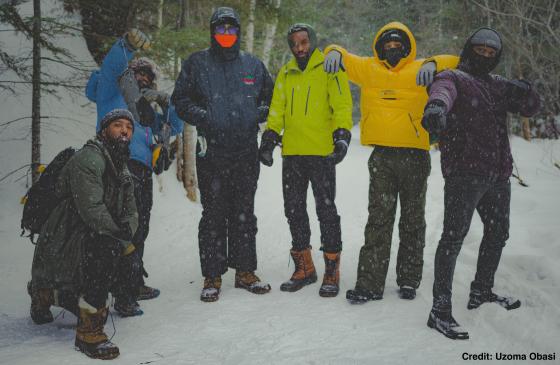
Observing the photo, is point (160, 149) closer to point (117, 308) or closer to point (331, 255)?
point (117, 308)

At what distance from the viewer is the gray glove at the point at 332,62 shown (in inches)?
156

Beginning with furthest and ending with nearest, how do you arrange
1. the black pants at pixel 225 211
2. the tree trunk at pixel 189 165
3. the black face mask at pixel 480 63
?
1. the tree trunk at pixel 189 165
2. the black pants at pixel 225 211
3. the black face mask at pixel 480 63

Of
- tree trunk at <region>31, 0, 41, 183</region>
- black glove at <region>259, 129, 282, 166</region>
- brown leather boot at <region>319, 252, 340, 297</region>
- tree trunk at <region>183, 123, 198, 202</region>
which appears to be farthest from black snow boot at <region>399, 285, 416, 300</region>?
tree trunk at <region>183, 123, 198, 202</region>

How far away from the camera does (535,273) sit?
13.2 feet

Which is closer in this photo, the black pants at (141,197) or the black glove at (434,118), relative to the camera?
the black glove at (434,118)

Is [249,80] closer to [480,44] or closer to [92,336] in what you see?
[480,44]

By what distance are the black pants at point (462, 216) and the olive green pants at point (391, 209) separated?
0.55 meters

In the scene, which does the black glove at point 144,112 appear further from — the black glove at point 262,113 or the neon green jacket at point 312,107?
the neon green jacket at point 312,107

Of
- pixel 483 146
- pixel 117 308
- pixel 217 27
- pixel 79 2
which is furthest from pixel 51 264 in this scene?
pixel 79 2

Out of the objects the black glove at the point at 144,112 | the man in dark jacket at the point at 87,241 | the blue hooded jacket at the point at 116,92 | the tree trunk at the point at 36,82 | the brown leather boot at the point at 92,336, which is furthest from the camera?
the tree trunk at the point at 36,82

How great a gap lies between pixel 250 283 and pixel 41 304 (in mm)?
1822

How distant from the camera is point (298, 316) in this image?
3699 mm

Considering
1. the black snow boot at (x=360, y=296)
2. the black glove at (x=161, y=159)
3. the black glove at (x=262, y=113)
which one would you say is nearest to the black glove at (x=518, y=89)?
the black snow boot at (x=360, y=296)

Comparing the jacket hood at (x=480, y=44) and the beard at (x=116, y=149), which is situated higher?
the jacket hood at (x=480, y=44)
